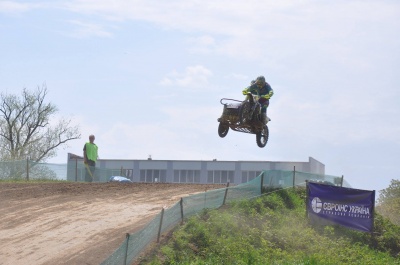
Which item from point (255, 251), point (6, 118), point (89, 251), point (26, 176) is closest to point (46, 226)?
point (89, 251)

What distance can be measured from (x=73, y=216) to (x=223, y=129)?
654cm

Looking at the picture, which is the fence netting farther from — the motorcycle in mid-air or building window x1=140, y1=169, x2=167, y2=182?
building window x1=140, y1=169, x2=167, y2=182

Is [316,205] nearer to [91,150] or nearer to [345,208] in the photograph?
[345,208]

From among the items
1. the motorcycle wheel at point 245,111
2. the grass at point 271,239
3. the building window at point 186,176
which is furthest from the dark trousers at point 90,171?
the building window at point 186,176

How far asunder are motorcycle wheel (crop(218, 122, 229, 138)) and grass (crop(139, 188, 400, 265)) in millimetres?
2493

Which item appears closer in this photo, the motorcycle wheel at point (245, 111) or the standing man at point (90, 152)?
the motorcycle wheel at point (245, 111)

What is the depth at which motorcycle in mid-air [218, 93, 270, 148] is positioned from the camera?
27.0 m

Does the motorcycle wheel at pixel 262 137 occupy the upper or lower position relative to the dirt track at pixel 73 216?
upper

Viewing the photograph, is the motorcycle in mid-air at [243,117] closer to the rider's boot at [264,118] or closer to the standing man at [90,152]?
the rider's boot at [264,118]

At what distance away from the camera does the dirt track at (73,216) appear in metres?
20.4

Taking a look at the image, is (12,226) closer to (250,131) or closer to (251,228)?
(251,228)

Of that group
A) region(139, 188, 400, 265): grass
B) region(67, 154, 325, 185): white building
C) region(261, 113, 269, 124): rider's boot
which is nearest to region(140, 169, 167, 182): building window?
region(67, 154, 325, 185): white building

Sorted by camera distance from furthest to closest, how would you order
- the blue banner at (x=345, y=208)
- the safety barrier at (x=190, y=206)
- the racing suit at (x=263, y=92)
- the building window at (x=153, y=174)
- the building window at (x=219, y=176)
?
1. the building window at (x=153, y=174)
2. the building window at (x=219, y=176)
3. the blue banner at (x=345, y=208)
4. the racing suit at (x=263, y=92)
5. the safety barrier at (x=190, y=206)

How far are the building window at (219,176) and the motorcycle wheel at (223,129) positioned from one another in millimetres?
46652
